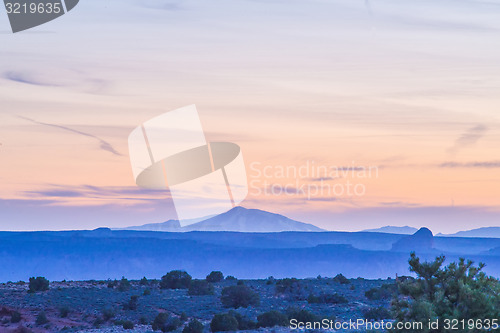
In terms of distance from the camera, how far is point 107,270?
190250 mm

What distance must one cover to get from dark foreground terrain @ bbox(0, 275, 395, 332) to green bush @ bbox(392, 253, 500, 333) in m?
18.3

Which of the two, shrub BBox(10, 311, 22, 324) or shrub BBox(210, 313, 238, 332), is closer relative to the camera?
shrub BBox(210, 313, 238, 332)

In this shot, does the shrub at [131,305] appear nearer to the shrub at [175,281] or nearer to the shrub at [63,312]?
the shrub at [63,312]

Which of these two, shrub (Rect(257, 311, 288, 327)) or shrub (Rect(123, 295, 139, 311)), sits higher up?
shrub (Rect(123, 295, 139, 311))

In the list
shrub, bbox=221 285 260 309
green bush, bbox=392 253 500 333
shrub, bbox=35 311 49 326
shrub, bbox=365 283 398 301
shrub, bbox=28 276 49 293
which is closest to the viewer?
green bush, bbox=392 253 500 333

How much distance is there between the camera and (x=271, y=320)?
4647cm

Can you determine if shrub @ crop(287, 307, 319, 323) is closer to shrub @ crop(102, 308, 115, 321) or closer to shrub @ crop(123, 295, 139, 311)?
shrub @ crop(102, 308, 115, 321)

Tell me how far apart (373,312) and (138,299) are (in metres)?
19.3

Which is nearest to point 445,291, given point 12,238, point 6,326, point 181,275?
point 6,326

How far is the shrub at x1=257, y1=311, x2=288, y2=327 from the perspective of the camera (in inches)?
1823

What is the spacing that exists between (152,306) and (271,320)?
1336 centimetres

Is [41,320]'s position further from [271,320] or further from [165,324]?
[271,320]

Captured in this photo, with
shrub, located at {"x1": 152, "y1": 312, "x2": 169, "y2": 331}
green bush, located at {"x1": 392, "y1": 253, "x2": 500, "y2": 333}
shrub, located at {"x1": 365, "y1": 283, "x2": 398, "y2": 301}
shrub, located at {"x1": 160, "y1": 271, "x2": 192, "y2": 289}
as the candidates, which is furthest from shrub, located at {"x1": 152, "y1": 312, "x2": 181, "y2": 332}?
shrub, located at {"x1": 160, "y1": 271, "x2": 192, "y2": 289}

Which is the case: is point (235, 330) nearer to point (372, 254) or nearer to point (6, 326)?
point (6, 326)
